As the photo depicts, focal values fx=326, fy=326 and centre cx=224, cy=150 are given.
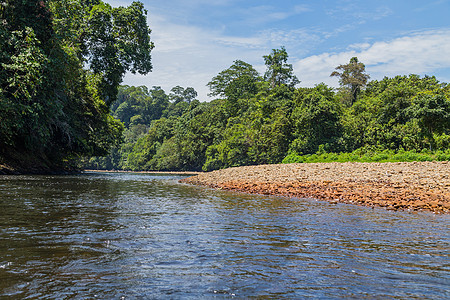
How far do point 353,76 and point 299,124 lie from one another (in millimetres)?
29647

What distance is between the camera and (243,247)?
6.04 m

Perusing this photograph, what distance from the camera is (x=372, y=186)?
15.6 metres

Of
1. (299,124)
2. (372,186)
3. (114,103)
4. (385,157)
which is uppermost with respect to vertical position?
(114,103)

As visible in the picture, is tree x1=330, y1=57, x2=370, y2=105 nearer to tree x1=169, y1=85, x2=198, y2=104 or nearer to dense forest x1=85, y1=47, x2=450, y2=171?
dense forest x1=85, y1=47, x2=450, y2=171

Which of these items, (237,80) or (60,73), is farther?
(237,80)

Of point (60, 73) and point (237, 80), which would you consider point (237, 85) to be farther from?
point (60, 73)

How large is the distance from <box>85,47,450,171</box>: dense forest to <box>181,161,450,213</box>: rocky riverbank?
32.9 feet

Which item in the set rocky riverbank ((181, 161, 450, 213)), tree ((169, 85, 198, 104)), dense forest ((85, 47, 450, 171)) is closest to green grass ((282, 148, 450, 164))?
dense forest ((85, 47, 450, 171))

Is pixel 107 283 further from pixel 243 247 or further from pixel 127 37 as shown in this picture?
pixel 127 37

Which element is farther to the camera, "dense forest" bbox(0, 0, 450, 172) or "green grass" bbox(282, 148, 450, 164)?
"green grass" bbox(282, 148, 450, 164)

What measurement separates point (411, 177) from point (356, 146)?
25.7 m

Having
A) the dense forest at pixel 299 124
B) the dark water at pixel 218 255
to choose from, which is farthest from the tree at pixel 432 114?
the dark water at pixel 218 255

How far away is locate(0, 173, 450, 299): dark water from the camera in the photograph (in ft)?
12.9

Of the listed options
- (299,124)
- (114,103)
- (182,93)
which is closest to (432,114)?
(299,124)
